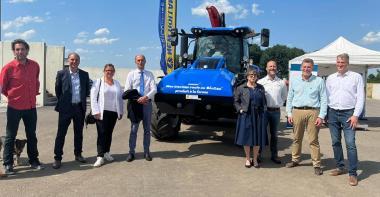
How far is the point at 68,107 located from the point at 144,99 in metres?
1.23

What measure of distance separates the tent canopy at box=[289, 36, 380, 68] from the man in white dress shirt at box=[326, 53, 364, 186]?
6.13 m

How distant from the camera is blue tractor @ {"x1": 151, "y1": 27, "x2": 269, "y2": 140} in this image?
6895mm

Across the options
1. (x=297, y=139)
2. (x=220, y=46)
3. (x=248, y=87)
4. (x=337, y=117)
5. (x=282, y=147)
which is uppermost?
(x=220, y=46)

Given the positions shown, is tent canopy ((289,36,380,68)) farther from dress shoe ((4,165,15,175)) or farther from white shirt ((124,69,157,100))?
dress shoe ((4,165,15,175))

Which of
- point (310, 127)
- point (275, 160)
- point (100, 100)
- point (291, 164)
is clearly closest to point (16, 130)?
point (100, 100)

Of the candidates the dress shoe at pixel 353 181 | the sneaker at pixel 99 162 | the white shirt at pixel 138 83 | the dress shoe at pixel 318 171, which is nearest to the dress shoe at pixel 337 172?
the dress shoe at pixel 318 171

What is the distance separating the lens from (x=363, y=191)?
5.17 meters

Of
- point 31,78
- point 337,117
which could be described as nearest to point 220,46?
point 337,117

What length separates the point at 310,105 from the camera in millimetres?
6035

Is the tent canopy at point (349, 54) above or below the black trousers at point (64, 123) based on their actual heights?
above

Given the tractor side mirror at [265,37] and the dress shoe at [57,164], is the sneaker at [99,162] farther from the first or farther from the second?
the tractor side mirror at [265,37]

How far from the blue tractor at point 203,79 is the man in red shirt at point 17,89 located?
225cm

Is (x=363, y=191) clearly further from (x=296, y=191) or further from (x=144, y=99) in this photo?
(x=144, y=99)

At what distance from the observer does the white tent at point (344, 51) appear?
39.6ft
